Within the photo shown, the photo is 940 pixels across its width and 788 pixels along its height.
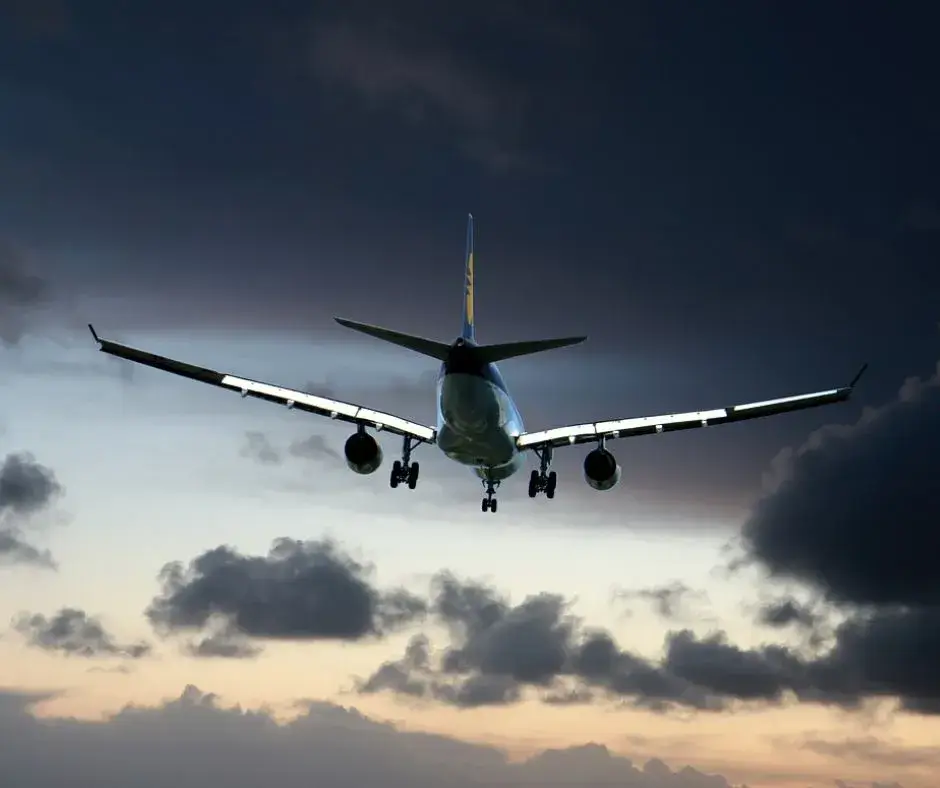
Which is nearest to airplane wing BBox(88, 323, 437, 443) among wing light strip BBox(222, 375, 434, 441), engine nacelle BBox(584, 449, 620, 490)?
wing light strip BBox(222, 375, 434, 441)

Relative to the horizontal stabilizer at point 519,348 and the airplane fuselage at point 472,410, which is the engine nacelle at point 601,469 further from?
the horizontal stabilizer at point 519,348

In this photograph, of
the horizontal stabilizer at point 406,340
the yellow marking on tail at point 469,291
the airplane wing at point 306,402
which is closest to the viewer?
the horizontal stabilizer at point 406,340

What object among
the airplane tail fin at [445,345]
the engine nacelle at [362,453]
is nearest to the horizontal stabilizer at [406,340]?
the airplane tail fin at [445,345]

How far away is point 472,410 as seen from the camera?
214 feet

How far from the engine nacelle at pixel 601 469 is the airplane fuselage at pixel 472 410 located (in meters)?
4.93

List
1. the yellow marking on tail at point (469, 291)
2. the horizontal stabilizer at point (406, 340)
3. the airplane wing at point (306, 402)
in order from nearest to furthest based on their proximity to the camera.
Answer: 1. the horizontal stabilizer at point (406, 340)
2. the airplane wing at point (306, 402)
3. the yellow marking on tail at point (469, 291)

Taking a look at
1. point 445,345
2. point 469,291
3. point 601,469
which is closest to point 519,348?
point 445,345

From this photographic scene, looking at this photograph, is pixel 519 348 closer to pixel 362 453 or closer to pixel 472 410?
pixel 472 410

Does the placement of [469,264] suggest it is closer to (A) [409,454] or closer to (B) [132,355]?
(A) [409,454]

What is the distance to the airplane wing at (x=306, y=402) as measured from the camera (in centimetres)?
7344

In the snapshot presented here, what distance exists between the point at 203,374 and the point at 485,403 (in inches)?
683

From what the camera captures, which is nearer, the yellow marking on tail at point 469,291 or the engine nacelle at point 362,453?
the engine nacelle at point 362,453

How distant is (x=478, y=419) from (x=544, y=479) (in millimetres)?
14554

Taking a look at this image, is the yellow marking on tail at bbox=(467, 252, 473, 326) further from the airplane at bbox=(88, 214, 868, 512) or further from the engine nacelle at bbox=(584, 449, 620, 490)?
the engine nacelle at bbox=(584, 449, 620, 490)
